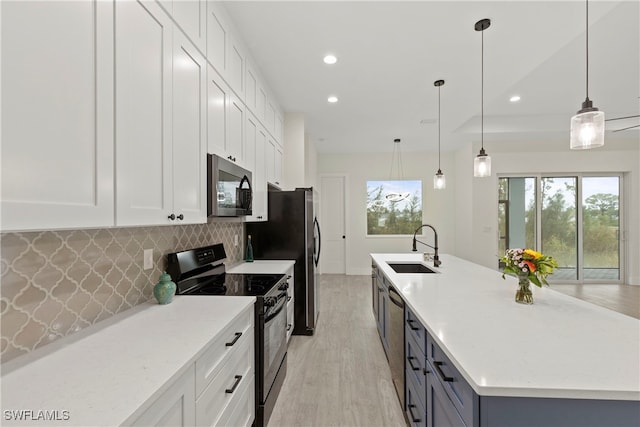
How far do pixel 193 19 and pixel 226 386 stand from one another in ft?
6.33

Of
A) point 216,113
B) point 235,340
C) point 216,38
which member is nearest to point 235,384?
point 235,340

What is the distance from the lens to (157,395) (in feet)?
2.67

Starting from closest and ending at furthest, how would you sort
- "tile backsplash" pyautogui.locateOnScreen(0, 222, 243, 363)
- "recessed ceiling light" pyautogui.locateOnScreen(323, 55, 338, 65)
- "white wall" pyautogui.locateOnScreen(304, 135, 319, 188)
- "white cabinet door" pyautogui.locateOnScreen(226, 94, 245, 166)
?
"tile backsplash" pyautogui.locateOnScreen(0, 222, 243, 363) < "white cabinet door" pyautogui.locateOnScreen(226, 94, 245, 166) < "recessed ceiling light" pyautogui.locateOnScreen(323, 55, 338, 65) < "white wall" pyautogui.locateOnScreen(304, 135, 319, 188)

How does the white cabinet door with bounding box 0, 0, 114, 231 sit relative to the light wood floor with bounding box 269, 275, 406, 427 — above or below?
above

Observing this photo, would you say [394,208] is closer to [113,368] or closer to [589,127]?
[589,127]

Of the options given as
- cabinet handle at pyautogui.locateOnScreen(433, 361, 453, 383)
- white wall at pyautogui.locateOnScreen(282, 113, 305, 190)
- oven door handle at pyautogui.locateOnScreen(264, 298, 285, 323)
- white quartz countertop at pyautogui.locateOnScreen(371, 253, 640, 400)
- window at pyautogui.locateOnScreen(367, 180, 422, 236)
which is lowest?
oven door handle at pyautogui.locateOnScreen(264, 298, 285, 323)

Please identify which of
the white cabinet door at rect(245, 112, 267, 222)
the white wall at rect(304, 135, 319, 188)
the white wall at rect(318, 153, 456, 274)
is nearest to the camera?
the white cabinet door at rect(245, 112, 267, 222)

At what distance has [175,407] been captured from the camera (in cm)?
96

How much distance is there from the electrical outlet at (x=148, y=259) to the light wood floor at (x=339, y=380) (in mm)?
1323

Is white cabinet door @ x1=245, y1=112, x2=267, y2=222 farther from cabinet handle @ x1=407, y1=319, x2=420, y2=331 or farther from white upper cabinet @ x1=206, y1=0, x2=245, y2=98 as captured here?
cabinet handle @ x1=407, y1=319, x2=420, y2=331

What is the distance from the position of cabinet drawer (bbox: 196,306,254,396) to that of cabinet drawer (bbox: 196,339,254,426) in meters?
0.03

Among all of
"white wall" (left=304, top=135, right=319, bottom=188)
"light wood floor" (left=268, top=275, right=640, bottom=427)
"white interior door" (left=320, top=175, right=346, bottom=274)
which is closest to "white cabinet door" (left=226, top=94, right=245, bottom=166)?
"light wood floor" (left=268, top=275, right=640, bottom=427)

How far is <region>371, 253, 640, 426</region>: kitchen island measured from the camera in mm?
887

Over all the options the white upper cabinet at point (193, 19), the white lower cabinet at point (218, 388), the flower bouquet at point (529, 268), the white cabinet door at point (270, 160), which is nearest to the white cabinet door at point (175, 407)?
the white lower cabinet at point (218, 388)
